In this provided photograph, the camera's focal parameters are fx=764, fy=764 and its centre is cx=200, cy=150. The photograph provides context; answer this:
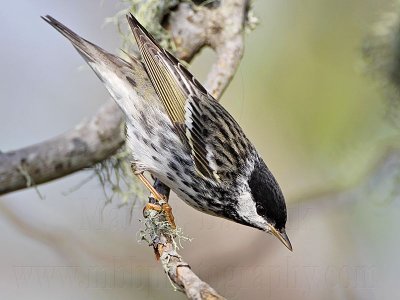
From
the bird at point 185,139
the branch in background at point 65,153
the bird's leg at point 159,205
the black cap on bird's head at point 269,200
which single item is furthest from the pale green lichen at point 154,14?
the black cap on bird's head at point 269,200

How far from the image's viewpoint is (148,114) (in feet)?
14.0

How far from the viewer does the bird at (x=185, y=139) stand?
13.1 ft

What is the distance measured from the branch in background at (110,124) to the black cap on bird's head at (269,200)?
0.55 metres

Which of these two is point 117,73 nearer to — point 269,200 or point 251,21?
point 251,21

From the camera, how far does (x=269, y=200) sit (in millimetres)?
3867

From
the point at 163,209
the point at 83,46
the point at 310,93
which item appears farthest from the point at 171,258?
the point at 310,93

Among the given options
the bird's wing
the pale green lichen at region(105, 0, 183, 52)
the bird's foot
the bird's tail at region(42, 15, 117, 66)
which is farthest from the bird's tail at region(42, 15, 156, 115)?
the bird's foot

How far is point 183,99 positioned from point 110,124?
455mm

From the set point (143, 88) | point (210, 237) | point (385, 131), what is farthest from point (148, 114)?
point (385, 131)

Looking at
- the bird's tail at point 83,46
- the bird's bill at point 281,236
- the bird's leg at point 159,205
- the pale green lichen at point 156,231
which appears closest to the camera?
the pale green lichen at point 156,231

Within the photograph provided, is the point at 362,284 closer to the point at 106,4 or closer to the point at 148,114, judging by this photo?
the point at 148,114

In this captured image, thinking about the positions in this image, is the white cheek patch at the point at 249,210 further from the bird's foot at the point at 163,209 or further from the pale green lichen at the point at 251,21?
the pale green lichen at the point at 251,21

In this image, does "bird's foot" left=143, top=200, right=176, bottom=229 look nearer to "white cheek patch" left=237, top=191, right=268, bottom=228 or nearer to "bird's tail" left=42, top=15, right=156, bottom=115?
"white cheek patch" left=237, top=191, right=268, bottom=228

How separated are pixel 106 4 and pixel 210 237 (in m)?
1.98
